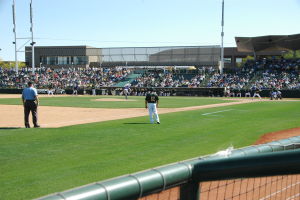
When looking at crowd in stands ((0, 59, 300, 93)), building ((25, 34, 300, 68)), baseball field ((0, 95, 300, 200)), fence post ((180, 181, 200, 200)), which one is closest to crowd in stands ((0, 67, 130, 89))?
crowd in stands ((0, 59, 300, 93))

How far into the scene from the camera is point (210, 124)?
51.5ft

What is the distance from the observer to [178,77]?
57.9m

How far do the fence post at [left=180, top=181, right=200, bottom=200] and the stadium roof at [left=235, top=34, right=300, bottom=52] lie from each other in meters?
53.0

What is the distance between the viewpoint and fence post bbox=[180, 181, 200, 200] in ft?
7.34

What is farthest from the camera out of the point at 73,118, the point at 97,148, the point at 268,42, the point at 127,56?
the point at 127,56

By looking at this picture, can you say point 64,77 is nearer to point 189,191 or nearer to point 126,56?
point 126,56

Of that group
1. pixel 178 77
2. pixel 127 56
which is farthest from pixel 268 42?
pixel 127 56

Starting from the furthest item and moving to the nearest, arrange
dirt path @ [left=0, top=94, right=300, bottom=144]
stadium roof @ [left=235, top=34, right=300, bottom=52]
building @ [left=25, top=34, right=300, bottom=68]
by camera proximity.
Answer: building @ [left=25, top=34, right=300, bottom=68], stadium roof @ [left=235, top=34, right=300, bottom=52], dirt path @ [left=0, top=94, right=300, bottom=144]

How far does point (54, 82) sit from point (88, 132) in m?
50.3

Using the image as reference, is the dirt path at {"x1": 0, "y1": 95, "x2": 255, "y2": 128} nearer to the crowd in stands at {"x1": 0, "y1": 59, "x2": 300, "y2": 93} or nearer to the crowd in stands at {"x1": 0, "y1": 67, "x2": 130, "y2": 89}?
the crowd in stands at {"x1": 0, "y1": 59, "x2": 300, "y2": 93}

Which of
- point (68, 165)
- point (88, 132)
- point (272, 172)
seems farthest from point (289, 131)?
point (272, 172)

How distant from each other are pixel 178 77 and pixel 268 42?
14.3 meters

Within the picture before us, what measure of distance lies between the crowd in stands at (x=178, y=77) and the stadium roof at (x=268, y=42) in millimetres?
2362

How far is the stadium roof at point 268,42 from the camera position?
51531 millimetres
